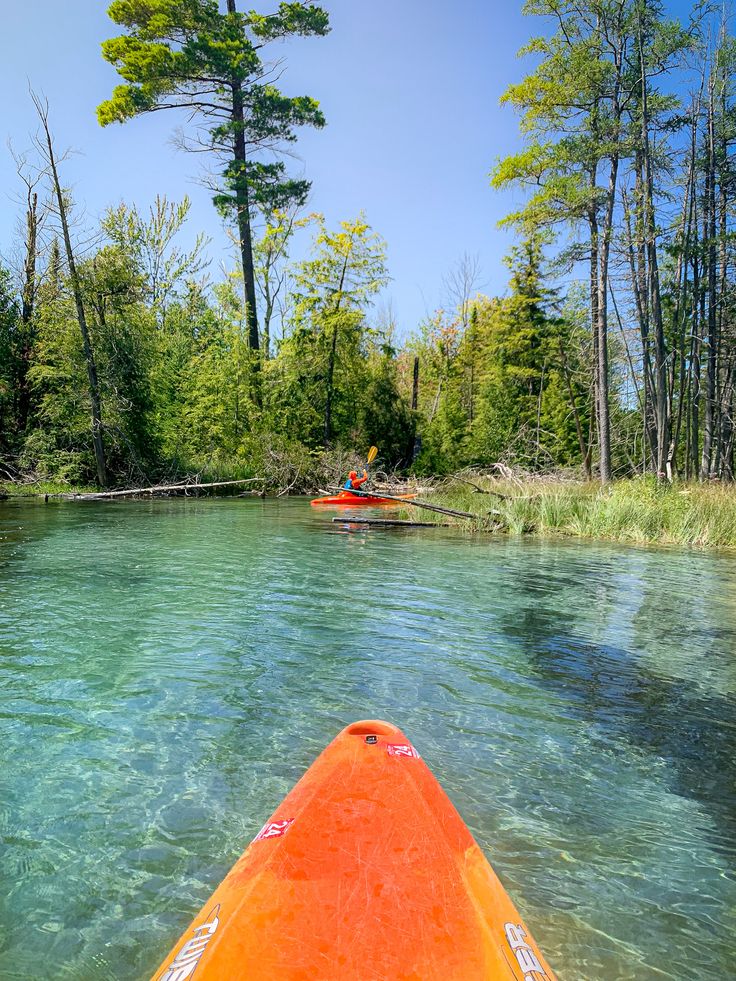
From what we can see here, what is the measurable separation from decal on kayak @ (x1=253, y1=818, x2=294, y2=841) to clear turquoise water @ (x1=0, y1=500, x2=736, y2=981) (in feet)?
1.65

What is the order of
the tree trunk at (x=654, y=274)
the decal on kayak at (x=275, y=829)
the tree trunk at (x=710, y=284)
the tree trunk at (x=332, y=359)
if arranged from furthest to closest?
the tree trunk at (x=332, y=359) → the tree trunk at (x=710, y=284) → the tree trunk at (x=654, y=274) → the decal on kayak at (x=275, y=829)

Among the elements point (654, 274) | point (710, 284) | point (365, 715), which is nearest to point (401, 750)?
point (365, 715)

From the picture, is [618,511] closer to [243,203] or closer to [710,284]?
[710,284]

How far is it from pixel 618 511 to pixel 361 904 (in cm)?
1138

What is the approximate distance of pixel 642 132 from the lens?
13961 mm

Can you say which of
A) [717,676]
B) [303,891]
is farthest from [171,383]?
[303,891]

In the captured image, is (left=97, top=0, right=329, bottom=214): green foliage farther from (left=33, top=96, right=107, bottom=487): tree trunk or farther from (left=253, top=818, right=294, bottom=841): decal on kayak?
(left=253, top=818, right=294, bottom=841): decal on kayak

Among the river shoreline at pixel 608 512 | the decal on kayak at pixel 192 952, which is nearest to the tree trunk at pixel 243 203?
the river shoreline at pixel 608 512

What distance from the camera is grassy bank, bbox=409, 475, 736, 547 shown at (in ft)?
37.0

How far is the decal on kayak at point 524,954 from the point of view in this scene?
57.5 inches

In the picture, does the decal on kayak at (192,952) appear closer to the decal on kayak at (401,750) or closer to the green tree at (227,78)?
the decal on kayak at (401,750)

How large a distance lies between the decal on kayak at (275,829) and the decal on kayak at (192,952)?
345 mm

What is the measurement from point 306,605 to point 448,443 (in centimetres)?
2107

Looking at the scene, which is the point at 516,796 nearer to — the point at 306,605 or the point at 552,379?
the point at 306,605
